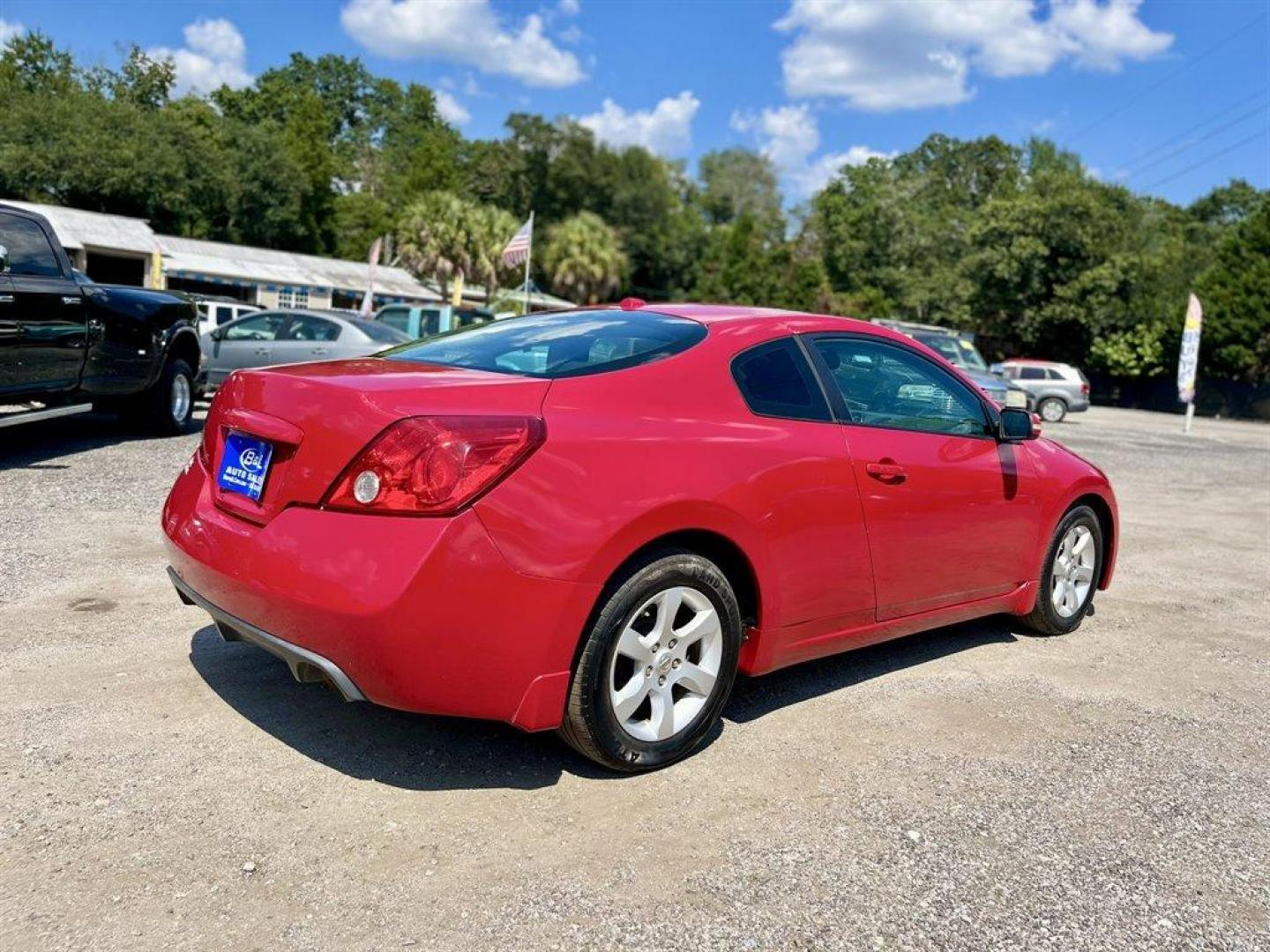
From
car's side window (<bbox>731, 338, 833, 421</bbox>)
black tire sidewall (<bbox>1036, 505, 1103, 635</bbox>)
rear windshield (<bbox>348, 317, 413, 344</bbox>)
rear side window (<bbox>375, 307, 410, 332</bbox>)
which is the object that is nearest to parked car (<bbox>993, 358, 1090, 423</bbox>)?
rear side window (<bbox>375, 307, 410, 332</bbox>)

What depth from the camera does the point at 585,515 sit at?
9.82 ft

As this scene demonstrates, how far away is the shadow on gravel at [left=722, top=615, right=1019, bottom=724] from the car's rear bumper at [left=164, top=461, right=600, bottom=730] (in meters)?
1.22

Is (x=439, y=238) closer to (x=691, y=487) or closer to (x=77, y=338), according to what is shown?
(x=77, y=338)

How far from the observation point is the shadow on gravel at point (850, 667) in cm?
413

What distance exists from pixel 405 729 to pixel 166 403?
7.89 m

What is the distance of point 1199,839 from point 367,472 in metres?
2.80

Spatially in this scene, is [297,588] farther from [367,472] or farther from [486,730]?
[486,730]

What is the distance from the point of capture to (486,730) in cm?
363

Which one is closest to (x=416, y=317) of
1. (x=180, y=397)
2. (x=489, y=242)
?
(x=180, y=397)

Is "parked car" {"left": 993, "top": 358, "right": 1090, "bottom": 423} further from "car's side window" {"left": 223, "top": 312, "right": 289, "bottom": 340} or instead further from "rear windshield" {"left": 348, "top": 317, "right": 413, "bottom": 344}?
"car's side window" {"left": 223, "top": 312, "right": 289, "bottom": 340}

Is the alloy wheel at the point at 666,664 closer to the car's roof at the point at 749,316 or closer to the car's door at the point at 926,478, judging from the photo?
the car's door at the point at 926,478

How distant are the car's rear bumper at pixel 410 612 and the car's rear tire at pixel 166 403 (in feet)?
26.1

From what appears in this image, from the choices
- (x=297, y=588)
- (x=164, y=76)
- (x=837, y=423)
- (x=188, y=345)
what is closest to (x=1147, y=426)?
(x=188, y=345)

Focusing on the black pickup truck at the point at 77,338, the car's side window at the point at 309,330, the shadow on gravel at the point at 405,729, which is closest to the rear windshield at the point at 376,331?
the car's side window at the point at 309,330
